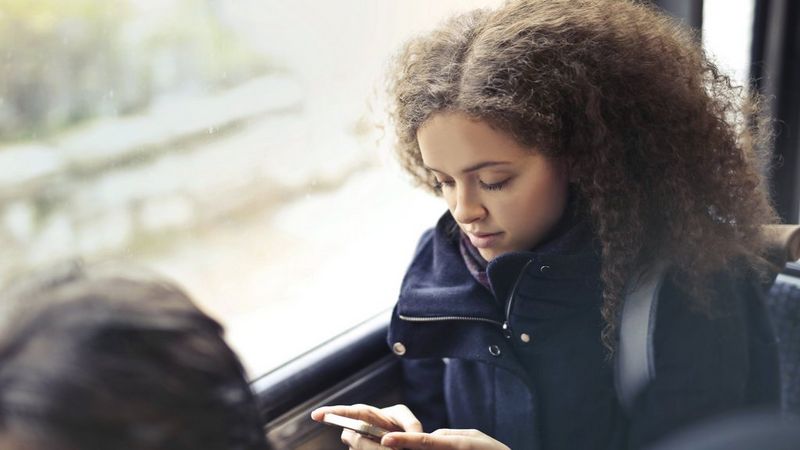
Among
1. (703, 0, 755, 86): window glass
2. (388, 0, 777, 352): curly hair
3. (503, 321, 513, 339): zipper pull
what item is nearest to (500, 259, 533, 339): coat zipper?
(503, 321, 513, 339): zipper pull

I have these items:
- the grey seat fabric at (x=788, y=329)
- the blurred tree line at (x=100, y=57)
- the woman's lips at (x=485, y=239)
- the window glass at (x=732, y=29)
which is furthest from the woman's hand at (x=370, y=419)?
the window glass at (x=732, y=29)

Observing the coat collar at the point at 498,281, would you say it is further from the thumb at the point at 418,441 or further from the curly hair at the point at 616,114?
the thumb at the point at 418,441

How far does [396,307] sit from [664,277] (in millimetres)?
344

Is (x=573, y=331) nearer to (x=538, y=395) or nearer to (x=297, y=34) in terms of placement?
(x=538, y=395)

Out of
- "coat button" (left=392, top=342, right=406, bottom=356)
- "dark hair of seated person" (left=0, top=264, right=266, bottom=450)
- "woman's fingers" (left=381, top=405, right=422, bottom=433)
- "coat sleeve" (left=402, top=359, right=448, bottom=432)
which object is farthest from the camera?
"coat sleeve" (left=402, top=359, right=448, bottom=432)

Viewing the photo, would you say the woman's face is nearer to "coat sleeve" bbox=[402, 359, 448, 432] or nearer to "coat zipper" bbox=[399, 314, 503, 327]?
"coat zipper" bbox=[399, 314, 503, 327]

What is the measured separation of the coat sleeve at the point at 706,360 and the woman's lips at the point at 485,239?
21 cm

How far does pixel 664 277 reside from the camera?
1.05 m

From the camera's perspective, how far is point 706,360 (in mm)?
1061

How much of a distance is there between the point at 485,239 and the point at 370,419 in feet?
0.85

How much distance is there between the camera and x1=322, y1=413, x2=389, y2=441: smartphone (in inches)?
Result: 34.1

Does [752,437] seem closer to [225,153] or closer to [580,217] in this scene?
[580,217]

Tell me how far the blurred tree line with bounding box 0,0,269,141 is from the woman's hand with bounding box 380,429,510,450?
0.49 meters

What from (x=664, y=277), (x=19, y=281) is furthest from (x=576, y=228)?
(x=19, y=281)
